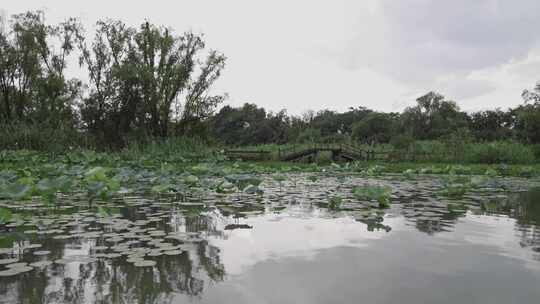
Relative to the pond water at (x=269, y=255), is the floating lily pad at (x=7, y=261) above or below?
above

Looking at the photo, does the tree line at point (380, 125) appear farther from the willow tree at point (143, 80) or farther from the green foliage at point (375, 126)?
the willow tree at point (143, 80)

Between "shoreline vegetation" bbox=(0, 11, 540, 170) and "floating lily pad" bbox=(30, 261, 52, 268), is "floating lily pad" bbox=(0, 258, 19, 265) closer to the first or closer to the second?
"floating lily pad" bbox=(30, 261, 52, 268)

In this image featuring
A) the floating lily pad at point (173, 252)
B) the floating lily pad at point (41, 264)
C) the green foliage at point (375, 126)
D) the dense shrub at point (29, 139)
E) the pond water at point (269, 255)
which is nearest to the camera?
the pond water at point (269, 255)

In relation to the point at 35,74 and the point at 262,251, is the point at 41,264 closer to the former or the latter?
the point at 262,251

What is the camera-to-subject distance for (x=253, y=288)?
1737mm

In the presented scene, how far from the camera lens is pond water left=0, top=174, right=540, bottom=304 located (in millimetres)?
1683

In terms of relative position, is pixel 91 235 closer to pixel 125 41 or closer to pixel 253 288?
pixel 253 288

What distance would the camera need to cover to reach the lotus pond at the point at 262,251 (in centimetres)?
169

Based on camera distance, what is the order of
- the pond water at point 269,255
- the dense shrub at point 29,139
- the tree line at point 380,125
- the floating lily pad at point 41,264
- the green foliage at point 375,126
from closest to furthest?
the pond water at point 269,255, the floating lily pad at point 41,264, the dense shrub at point 29,139, the tree line at point 380,125, the green foliage at point 375,126

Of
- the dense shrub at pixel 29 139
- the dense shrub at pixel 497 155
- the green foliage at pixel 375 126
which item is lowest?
the dense shrub at pixel 497 155

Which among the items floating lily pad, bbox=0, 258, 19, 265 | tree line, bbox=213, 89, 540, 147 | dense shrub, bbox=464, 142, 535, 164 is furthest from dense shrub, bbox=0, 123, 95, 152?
tree line, bbox=213, 89, 540, 147

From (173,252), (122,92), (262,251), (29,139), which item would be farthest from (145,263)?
(122,92)

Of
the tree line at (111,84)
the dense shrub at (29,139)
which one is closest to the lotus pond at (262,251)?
the dense shrub at (29,139)

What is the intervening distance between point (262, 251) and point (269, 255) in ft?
0.29
